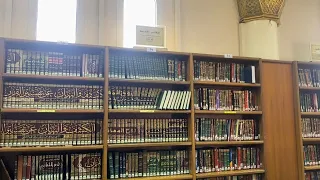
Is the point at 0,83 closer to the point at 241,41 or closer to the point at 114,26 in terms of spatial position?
the point at 114,26

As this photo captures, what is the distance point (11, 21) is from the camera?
2826mm

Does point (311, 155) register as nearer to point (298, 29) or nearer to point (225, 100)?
point (225, 100)

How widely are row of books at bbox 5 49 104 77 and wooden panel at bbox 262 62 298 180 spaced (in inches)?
67.4

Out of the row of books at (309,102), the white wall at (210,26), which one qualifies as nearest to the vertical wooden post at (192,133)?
the white wall at (210,26)

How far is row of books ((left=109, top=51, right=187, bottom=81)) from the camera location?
9.04 feet

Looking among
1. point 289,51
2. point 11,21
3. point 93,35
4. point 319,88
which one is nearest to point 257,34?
point 289,51

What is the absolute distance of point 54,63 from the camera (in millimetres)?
2568

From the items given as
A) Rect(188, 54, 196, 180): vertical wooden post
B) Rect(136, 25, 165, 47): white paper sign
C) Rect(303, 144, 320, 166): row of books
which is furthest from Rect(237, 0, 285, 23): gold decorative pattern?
Rect(303, 144, 320, 166): row of books

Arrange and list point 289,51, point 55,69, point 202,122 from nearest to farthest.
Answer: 1. point 55,69
2. point 202,122
3. point 289,51

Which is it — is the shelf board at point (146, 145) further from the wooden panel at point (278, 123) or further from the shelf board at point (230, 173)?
→ the wooden panel at point (278, 123)

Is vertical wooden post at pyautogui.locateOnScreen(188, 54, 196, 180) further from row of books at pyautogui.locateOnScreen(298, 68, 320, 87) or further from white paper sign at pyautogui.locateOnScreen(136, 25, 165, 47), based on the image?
row of books at pyautogui.locateOnScreen(298, 68, 320, 87)

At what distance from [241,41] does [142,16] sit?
47.7 inches

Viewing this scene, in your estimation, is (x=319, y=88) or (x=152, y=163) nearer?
(x=152, y=163)

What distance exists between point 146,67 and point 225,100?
34.4 inches
